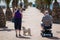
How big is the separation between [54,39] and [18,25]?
2395 millimetres

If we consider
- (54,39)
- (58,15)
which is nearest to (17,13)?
(54,39)

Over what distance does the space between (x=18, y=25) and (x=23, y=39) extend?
1.40m

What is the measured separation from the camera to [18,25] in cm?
1503

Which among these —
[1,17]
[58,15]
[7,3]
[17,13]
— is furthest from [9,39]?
[7,3]

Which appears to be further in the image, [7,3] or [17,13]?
[7,3]

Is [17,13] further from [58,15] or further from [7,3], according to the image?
[7,3]

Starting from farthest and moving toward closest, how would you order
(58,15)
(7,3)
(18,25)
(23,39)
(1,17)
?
(7,3)
(58,15)
(1,17)
(18,25)
(23,39)

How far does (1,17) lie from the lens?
2125 centimetres

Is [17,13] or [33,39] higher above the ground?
[17,13]

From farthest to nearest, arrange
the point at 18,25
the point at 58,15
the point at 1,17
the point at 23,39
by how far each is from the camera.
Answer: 1. the point at 58,15
2. the point at 1,17
3. the point at 18,25
4. the point at 23,39

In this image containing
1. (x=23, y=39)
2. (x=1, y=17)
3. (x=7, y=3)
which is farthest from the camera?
(x=7, y=3)

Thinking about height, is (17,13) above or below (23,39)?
above

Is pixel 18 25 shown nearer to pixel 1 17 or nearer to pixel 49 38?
pixel 49 38

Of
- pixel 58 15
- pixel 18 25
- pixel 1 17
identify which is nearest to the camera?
pixel 18 25
